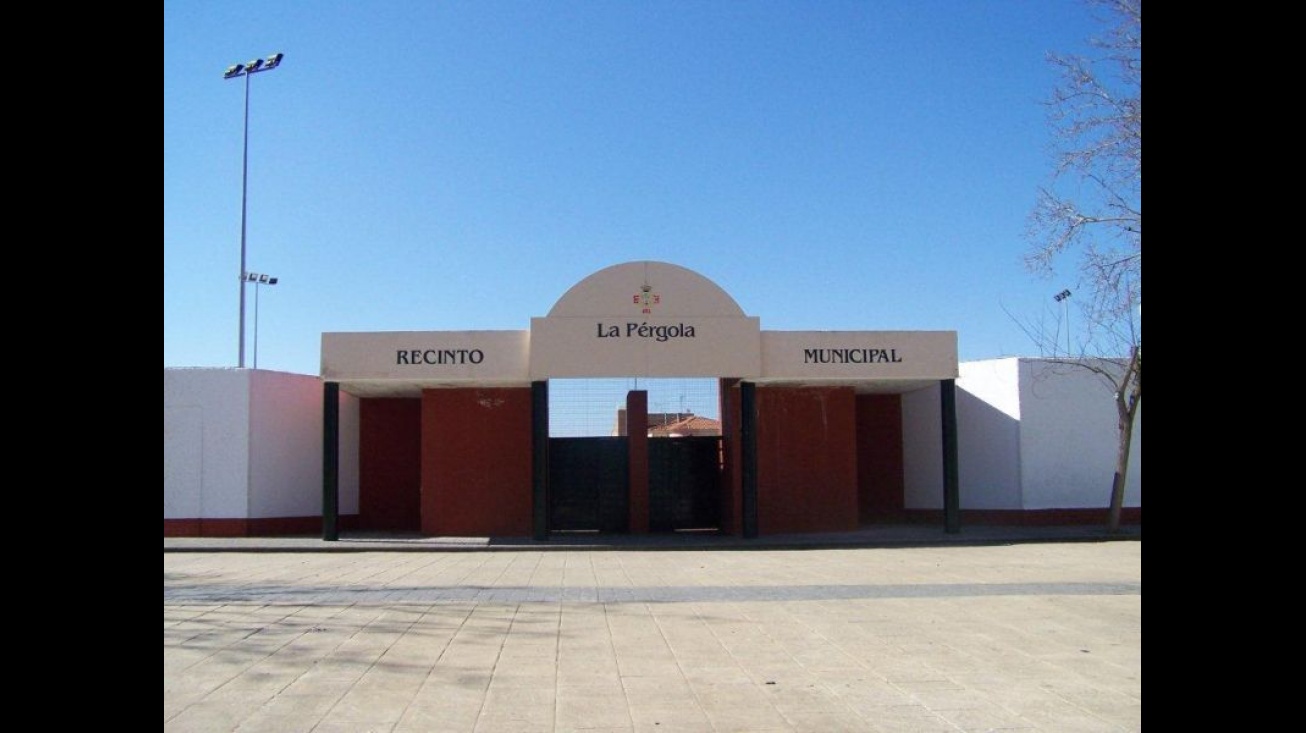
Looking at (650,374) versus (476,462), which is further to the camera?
(476,462)

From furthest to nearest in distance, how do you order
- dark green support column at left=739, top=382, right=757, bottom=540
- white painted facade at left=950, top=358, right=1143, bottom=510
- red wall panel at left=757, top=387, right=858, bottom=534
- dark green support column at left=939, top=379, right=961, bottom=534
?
white painted facade at left=950, top=358, right=1143, bottom=510, red wall panel at left=757, top=387, right=858, bottom=534, dark green support column at left=939, top=379, right=961, bottom=534, dark green support column at left=739, top=382, right=757, bottom=540

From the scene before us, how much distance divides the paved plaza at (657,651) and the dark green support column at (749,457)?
7.05 meters

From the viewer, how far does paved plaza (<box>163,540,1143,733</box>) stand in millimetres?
7070

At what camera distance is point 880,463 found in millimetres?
28641

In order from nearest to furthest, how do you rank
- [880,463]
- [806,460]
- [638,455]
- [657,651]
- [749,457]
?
[657,651]
[749,457]
[638,455]
[806,460]
[880,463]

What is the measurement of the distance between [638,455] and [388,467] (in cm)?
706

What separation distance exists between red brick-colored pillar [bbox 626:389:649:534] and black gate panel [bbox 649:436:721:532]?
849 mm

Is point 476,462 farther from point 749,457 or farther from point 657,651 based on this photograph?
Answer: point 657,651

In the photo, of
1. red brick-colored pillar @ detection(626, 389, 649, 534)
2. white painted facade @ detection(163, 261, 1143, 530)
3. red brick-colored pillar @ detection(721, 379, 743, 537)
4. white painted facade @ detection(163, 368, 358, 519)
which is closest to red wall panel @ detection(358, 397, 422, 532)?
white painted facade @ detection(163, 261, 1143, 530)

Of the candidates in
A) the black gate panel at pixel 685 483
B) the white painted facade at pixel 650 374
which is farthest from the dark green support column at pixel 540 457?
the black gate panel at pixel 685 483

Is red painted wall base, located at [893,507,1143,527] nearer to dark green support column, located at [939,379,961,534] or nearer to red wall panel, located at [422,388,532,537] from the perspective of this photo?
dark green support column, located at [939,379,961,534]

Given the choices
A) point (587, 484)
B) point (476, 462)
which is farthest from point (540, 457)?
point (587, 484)

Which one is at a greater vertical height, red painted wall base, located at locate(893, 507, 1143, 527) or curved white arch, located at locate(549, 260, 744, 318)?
curved white arch, located at locate(549, 260, 744, 318)
